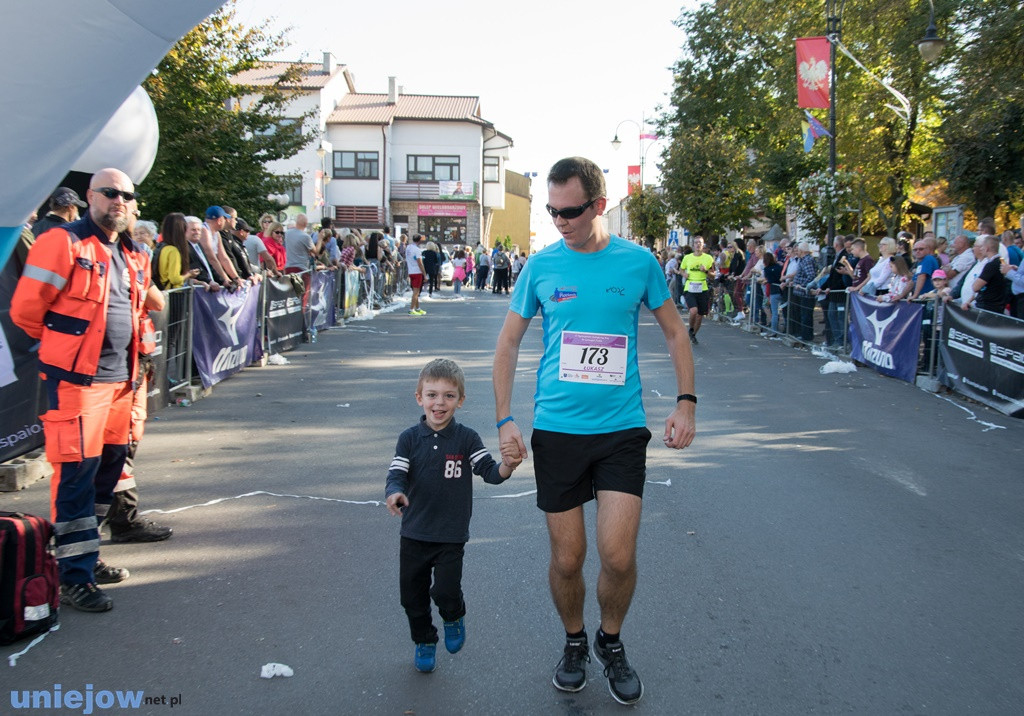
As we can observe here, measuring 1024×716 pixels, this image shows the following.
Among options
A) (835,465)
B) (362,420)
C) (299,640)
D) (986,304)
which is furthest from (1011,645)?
(986,304)

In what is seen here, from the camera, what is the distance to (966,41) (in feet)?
79.0

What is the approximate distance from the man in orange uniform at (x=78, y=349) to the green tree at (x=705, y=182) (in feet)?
101

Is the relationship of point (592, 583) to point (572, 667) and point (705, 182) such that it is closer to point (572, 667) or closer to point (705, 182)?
point (572, 667)

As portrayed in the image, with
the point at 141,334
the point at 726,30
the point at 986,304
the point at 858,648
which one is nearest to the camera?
the point at 858,648

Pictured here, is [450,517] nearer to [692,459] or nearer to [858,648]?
[858,648]

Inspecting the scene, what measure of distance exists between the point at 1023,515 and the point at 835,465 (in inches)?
61.6

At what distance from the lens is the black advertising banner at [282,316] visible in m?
13.7

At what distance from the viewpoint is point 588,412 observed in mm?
3693

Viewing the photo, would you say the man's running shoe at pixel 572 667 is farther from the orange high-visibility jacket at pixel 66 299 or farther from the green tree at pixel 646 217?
the green tree at pixel 646 217

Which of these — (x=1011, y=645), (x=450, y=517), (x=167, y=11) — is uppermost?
(x=167, y=11)

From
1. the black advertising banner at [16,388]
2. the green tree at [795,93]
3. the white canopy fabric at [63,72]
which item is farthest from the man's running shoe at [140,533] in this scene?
the green tree at [795,93]

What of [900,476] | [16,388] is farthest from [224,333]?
[900,476]

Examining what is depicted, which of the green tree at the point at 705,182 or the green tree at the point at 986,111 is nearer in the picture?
the green tree at the point at 986,111

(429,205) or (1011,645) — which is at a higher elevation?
(429,205)
